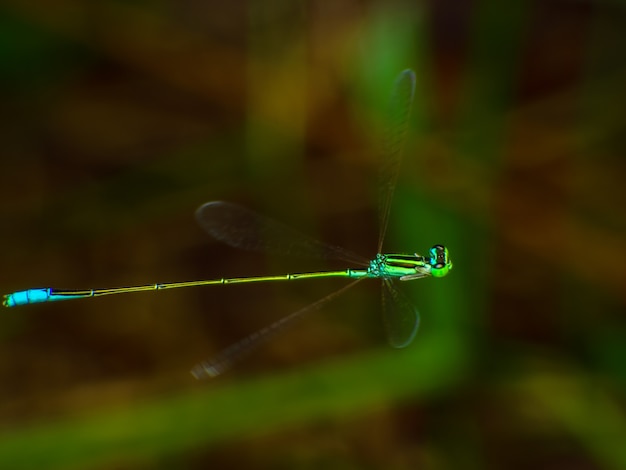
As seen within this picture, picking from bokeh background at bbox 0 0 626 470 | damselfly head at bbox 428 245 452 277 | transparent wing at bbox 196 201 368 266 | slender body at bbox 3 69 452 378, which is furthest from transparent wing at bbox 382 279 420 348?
bokeh background at bbox 0 0 626 470

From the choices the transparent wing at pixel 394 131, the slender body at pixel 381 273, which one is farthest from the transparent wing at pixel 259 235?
the transparent wing at pixel 394 131

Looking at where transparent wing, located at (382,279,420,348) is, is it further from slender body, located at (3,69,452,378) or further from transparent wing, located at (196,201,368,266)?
transparent wing, located at (196,201,368,266)

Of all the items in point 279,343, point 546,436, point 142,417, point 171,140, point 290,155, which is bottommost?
point 546,436

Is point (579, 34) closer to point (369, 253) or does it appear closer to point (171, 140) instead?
point (369, 253)

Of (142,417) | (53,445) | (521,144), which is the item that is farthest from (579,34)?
(53,445)

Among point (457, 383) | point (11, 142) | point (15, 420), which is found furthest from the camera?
point (11, 142)

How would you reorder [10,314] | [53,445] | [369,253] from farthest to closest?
[369,253] < [10,314] < [53,445]
